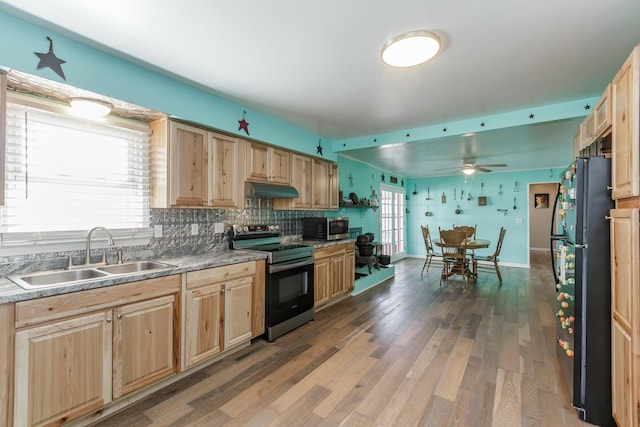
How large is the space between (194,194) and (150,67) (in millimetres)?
1060

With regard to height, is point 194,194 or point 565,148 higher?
point 565,148

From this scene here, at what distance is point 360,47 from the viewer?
6.48ft

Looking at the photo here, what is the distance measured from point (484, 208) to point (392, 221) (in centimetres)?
231

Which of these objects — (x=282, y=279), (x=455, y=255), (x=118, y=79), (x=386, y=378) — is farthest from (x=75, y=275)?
(x=455, y=255)

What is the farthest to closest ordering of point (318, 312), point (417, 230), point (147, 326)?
point (417, 230), point (318, 312), point (147, 326)

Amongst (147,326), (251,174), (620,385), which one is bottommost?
(620,385)

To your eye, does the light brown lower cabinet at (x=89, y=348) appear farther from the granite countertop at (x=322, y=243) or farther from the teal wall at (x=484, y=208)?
the teal wall at (x=484, y=208)

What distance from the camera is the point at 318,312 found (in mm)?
3738

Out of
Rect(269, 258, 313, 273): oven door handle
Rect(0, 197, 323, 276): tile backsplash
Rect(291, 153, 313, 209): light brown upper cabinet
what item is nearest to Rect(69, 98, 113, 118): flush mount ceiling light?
Rect(0, 197, 323, 276): tile backsplash

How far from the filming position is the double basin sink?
173 centimetres

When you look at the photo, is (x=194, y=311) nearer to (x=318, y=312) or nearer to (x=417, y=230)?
(x=318, y=312)

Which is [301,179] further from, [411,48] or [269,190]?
[411,48]

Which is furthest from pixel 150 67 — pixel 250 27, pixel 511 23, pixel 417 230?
pixel 417 230

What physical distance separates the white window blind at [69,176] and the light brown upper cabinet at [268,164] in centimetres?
100
